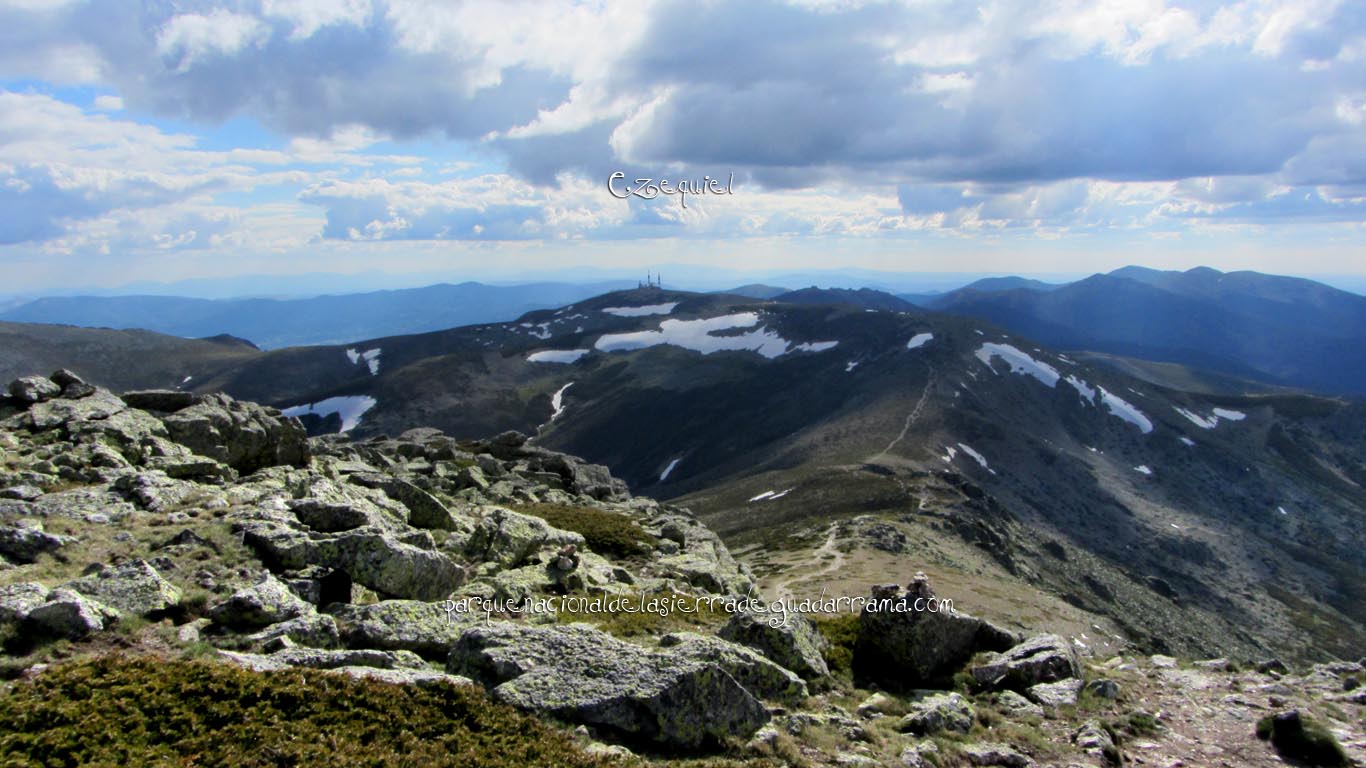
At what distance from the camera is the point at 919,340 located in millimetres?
171125

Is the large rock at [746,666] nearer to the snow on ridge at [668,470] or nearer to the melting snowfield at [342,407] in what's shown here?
the snow on ridge at [668,470]

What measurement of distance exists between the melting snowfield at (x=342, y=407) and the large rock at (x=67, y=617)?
7219 inches

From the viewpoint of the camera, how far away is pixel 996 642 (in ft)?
70.8

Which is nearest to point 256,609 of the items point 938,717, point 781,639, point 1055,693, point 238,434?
point 781,639

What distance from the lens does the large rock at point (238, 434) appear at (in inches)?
1107

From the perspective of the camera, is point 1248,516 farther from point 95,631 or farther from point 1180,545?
point 95,631

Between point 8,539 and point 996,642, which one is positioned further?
point 996,642

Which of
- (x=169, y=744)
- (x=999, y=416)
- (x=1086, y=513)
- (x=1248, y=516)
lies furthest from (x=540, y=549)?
(x=1248, y=516)

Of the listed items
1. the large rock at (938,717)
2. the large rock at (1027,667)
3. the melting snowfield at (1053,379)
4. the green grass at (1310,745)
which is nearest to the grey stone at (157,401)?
the large rock at (938,717)

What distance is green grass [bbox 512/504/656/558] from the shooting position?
1243 inches

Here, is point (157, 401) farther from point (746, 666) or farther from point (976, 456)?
point (976, 456)

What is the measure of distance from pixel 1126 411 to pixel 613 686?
540ft

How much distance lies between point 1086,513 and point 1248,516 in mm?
37187

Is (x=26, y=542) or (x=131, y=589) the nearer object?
(x=131, y=589)
